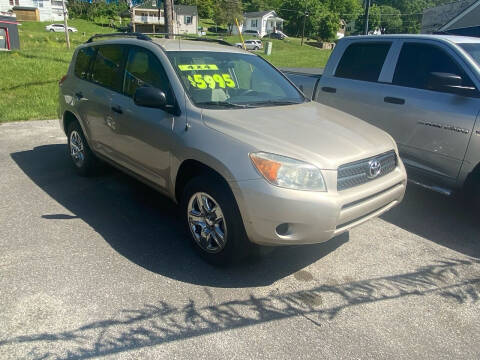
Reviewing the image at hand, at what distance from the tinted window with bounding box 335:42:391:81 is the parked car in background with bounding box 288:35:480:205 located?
0.01 meters

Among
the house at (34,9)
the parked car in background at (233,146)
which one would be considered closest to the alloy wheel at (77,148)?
the parked car in background at (233,146)

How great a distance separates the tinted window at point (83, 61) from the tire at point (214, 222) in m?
2.57

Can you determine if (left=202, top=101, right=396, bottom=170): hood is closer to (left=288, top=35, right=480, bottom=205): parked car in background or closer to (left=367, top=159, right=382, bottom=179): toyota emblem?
(left=367, top=159, right=382, bottom=179): toyota emblem

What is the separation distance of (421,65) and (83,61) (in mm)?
4114

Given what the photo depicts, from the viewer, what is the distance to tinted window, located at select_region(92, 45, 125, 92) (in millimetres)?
4199

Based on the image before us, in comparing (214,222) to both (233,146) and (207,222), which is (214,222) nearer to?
(207,222)

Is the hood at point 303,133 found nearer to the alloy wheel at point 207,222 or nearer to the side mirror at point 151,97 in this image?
the side mirror at point 151,97

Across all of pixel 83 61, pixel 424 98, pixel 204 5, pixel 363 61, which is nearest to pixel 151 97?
pixel 83 61

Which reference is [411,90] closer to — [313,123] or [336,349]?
[313,123]

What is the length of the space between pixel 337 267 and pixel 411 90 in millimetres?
2445

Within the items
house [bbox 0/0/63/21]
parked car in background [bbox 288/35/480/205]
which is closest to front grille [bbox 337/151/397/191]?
parked car in background [bbox 288/35/480/205]

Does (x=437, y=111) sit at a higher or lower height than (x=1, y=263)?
higher

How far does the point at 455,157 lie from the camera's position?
13.5 feet

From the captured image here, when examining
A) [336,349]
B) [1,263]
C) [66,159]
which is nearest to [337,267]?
[336,349]
